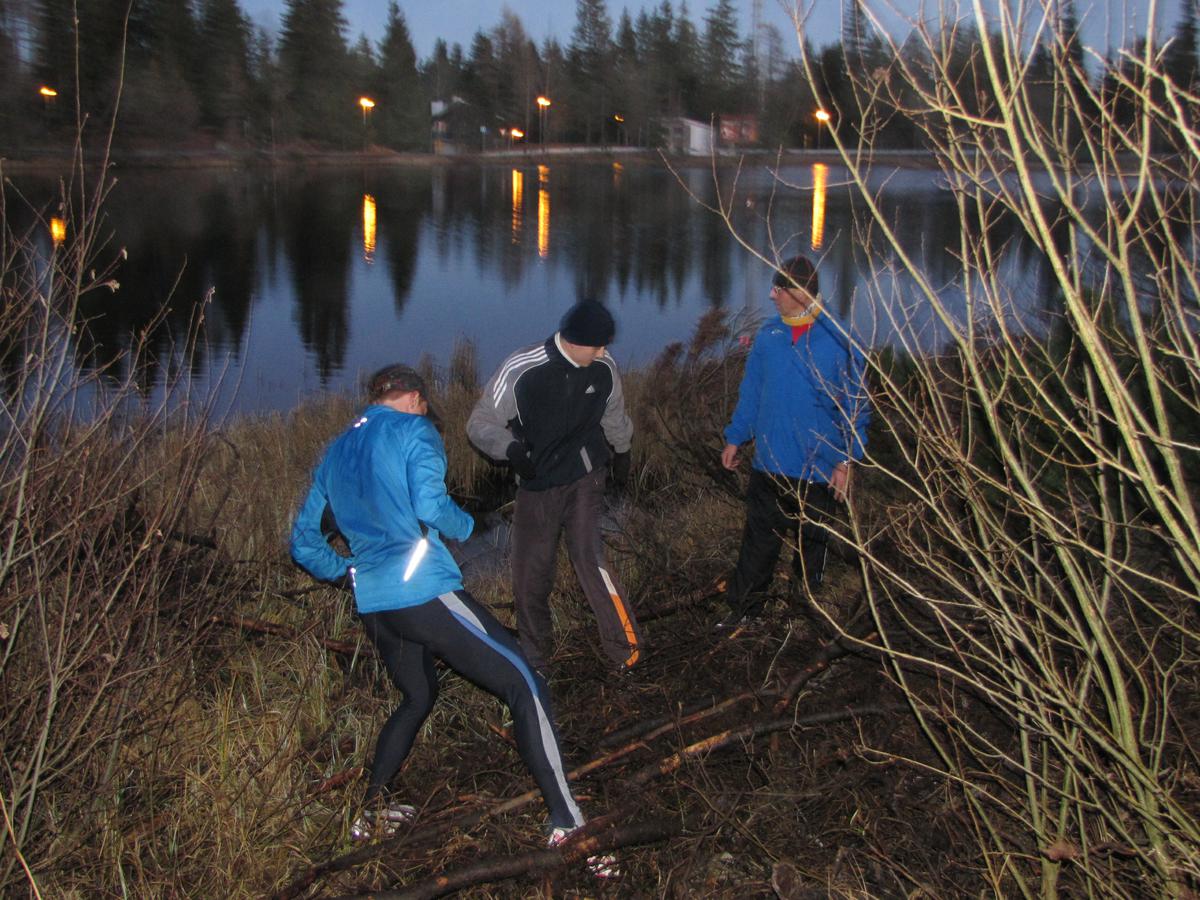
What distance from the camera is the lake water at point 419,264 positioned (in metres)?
20.4

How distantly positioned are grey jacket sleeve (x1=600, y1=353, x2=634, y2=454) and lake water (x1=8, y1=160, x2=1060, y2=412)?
2760mm

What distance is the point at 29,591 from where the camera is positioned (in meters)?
3.19

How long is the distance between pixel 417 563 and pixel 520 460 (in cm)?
119

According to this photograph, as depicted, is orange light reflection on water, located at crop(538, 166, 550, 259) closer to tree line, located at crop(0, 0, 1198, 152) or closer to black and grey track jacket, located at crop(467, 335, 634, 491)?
tree line, located at crop(0, 0, 1198, 152)

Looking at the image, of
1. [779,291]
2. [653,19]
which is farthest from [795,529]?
[653,19]

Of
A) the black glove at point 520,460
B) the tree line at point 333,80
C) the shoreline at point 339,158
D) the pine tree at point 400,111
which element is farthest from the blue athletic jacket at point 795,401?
the pine tree at point 400,111

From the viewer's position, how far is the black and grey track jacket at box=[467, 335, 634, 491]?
4.74 m

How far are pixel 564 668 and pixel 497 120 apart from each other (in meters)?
77.3

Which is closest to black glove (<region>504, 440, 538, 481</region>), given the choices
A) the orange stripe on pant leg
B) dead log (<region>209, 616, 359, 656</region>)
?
the orange stripe on pant leg

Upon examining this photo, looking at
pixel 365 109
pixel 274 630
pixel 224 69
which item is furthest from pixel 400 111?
pixel 274 630

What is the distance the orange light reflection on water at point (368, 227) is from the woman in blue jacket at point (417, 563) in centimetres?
3051

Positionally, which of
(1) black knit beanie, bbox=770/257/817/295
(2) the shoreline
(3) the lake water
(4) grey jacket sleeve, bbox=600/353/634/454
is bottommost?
(3) the lake water

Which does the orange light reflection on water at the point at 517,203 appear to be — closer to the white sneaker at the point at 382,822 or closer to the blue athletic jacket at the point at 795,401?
the blue athletic jacket at the point at 795,401

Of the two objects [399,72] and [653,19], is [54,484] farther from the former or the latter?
[653,19]
